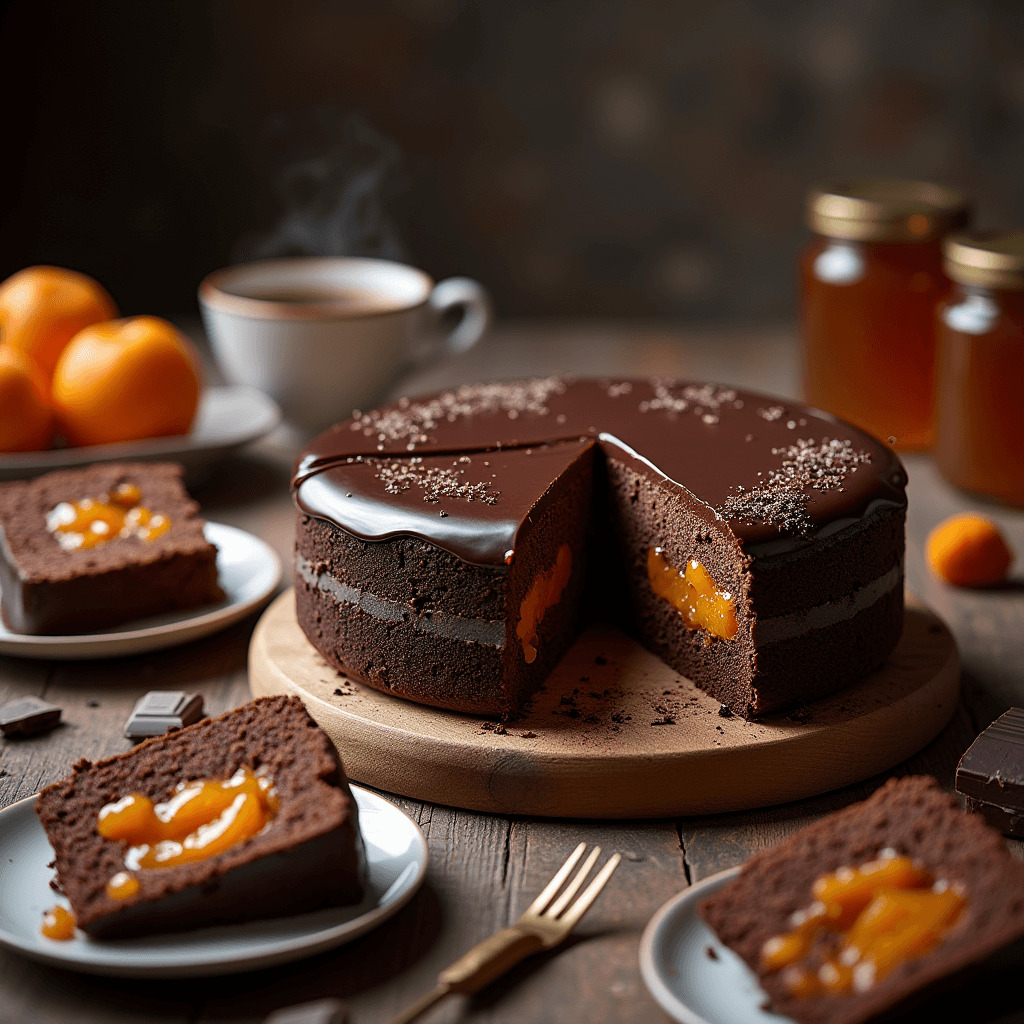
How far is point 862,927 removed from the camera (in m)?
1.86

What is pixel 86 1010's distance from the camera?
6.49 feet

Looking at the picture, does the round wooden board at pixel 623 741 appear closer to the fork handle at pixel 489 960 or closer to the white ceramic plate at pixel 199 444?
the fork handle at pixel 489 960

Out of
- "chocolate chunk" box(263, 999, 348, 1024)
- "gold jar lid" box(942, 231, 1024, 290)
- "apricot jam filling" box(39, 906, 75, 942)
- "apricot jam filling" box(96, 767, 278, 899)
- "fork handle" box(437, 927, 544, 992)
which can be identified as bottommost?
"fork handle" box(437, 927, 544, 992)

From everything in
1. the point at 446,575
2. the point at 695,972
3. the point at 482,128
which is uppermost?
the point at 482,128

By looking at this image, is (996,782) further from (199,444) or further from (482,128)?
(482,128)

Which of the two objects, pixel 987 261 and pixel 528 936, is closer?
pixel 528 936

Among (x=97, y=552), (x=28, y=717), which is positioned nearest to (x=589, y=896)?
(x=28, y=717)

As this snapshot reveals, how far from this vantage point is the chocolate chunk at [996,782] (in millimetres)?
2361

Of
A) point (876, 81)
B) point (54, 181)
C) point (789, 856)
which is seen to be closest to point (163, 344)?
point (54, 181)

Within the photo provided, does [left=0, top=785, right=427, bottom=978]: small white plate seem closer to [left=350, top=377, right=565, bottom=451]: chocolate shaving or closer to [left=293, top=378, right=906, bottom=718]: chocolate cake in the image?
[left=293, top=378, right=906, bottom=718]: chocolate cake

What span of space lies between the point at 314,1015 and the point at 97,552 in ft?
6.08

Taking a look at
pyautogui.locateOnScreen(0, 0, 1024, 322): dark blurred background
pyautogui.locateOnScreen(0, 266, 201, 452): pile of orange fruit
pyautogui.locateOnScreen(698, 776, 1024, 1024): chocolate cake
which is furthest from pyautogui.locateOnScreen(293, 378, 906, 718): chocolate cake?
pyautogui.locateOnScreen(0, 0, 1024, 322): dark blurred background

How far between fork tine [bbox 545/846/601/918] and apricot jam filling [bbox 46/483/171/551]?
163cm

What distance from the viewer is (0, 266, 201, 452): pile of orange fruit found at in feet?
13.2
